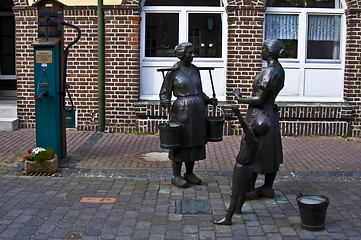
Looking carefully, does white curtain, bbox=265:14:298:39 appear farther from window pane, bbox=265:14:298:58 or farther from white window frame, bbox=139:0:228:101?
white window frame, bbox=139:0:228:101

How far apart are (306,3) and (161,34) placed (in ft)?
10.9

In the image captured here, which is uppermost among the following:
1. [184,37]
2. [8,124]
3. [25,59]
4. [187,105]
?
[184,37]

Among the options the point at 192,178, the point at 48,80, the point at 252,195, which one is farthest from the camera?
the point at 48,80

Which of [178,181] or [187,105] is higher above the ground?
[187,105]

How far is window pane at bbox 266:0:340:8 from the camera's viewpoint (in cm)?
1008

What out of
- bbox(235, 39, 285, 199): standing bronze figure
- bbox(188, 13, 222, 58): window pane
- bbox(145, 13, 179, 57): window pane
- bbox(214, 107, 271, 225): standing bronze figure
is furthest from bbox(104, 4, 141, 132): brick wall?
bbox(214, 107, 271, 225): standing bronze figure

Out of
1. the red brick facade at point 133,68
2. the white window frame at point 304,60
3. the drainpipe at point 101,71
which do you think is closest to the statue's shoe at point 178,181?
the red brick facade at point 133,68

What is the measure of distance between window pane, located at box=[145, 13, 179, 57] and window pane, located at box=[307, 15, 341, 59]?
3.05 meters

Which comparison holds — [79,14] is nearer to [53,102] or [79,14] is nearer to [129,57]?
[129,57]

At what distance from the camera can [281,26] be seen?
33.1 feet

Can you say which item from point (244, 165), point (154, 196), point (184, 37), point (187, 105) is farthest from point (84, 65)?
point (244, 165)

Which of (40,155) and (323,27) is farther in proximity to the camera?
(323,27)

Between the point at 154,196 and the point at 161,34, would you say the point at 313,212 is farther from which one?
the point at 161,34

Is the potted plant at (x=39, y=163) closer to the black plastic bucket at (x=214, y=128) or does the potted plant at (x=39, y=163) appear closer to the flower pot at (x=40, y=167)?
the flower pot at (x=40, y=167)
